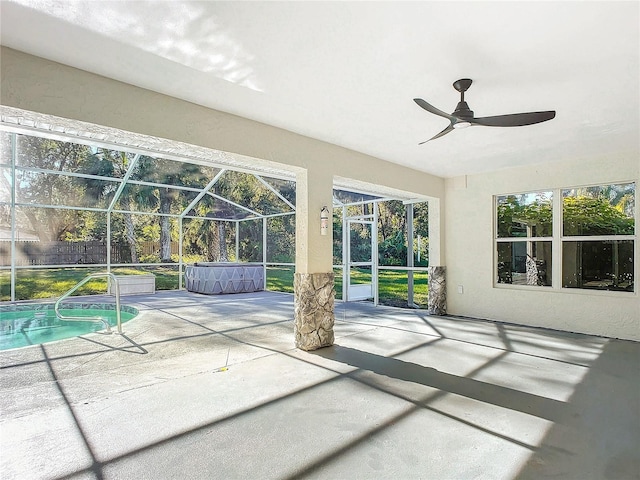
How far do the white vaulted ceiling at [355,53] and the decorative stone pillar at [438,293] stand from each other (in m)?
3.77

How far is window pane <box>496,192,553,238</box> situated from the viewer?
643 cm

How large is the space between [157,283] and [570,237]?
1157 cm

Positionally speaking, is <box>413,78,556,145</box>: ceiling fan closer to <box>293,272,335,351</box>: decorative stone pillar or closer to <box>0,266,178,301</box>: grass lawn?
<box>293,272,335,351</box>: decorative stone pillar

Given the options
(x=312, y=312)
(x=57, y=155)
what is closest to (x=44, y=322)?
(x=312, y=312)

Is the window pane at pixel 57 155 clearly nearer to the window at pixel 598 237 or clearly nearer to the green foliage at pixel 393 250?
the green foliage at pixel 393 250

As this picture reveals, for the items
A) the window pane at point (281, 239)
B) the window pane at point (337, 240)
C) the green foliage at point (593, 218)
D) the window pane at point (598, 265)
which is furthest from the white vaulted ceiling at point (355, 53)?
the window pane at point (281, 239)

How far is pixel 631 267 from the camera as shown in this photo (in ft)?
18.3

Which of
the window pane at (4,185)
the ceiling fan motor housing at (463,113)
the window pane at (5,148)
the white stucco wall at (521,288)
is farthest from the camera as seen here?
the window pane at (4,185)

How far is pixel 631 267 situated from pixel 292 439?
5.77 metres

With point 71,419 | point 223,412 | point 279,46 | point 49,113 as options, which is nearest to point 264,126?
point 279,46

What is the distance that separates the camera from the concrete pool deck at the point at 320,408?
231cm

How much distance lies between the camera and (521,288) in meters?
6.64

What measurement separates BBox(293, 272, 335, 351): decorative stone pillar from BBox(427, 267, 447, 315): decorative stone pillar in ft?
10.9

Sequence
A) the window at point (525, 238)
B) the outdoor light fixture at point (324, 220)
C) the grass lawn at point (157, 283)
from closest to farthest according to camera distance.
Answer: the outdoor light fixture at point (324, 220) < the window at point (525, 238) < the grass lawn at point (157, 283)
